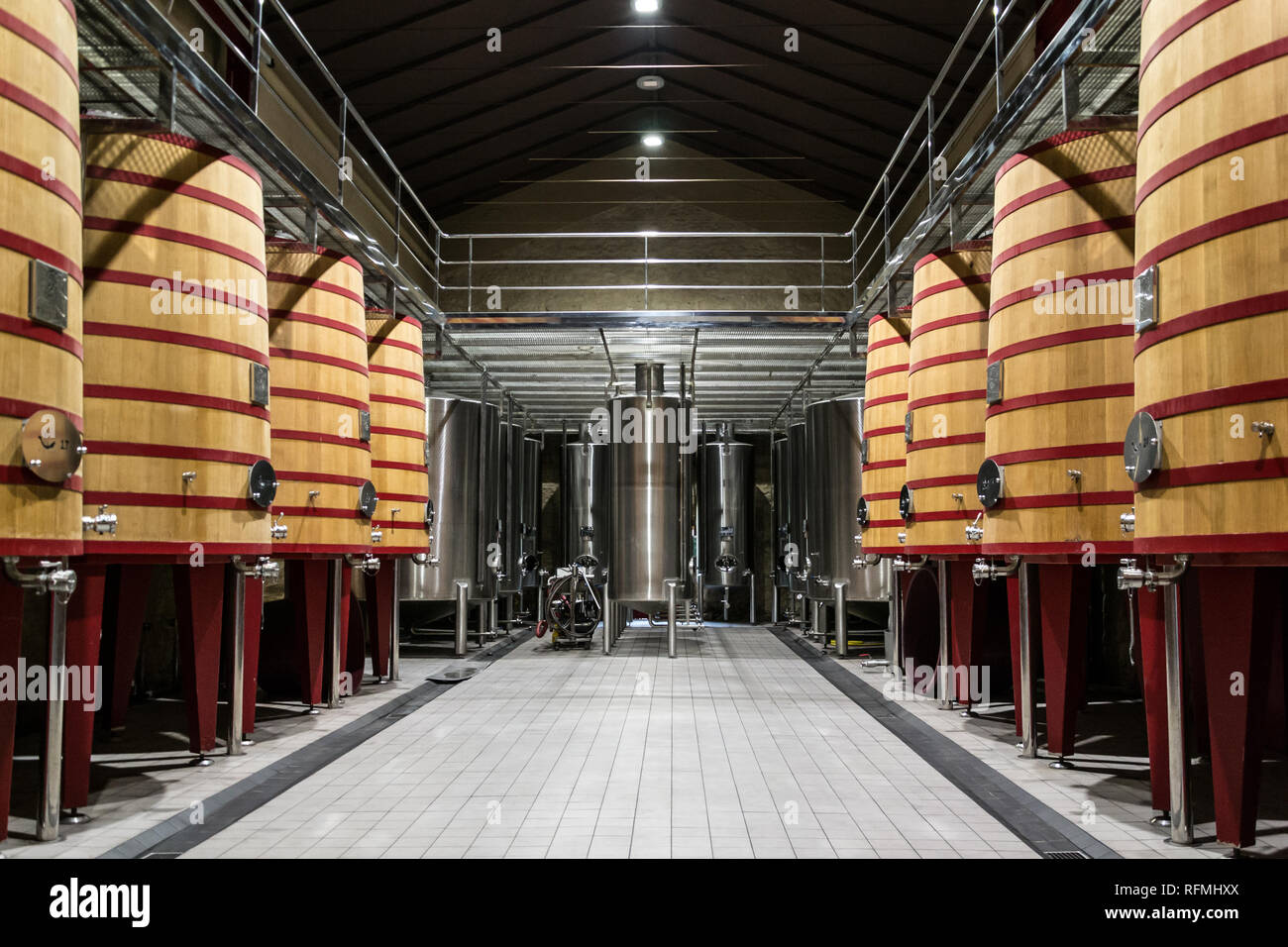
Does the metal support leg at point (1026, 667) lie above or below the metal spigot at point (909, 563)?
below

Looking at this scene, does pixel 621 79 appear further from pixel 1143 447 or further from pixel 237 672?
pixel 1143 447

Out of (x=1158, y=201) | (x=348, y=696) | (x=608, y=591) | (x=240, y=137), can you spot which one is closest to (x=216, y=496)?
(x=240, y=137)

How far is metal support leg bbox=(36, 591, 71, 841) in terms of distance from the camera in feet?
11.0

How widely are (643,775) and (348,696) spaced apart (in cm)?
345

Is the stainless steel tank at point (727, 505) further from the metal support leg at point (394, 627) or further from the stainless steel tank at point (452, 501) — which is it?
the metal support leg at point (394, 627)

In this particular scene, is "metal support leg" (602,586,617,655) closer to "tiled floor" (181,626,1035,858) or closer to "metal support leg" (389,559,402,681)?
"metal support leg" (389,559,402,681)

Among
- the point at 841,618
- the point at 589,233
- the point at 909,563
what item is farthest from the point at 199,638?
the point at 589,233

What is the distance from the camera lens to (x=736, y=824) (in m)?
3.63

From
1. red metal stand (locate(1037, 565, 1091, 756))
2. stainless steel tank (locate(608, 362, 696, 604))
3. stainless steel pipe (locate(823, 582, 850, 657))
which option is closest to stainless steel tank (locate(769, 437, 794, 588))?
stainless steel tank (locate(608, 362, 696, 604))

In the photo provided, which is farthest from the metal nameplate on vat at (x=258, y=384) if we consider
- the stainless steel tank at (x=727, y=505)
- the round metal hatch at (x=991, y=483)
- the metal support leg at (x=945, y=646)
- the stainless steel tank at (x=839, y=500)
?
the stainless steel tank at (x=727, y=505)

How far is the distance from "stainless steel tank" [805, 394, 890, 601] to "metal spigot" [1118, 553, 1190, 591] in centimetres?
624

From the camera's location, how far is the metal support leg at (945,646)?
640cm

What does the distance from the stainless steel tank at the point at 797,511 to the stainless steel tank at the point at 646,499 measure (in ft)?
8.00

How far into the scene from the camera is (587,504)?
A: 50.2ft
